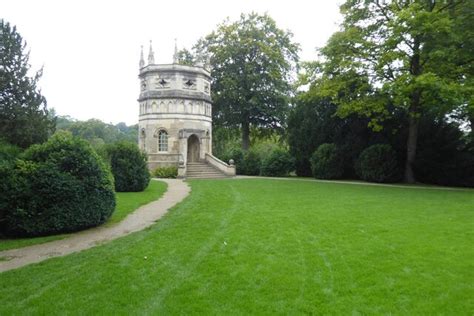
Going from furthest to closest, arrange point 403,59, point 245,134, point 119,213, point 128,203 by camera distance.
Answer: point 245,134 → point 403,59 → point 128,203 → point 119,213

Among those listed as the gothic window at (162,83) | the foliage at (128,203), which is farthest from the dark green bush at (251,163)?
the foliage at (128,203)

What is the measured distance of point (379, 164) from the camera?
908 inches

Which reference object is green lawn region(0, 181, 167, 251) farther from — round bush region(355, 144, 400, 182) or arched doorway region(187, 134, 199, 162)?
arched doorway region(187, 134, 199, 162)

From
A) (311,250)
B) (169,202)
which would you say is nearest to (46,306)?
(311,250)

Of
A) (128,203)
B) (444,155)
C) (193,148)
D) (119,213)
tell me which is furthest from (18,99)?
(444,155)

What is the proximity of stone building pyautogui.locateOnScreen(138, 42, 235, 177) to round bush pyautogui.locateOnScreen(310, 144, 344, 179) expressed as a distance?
274 inches

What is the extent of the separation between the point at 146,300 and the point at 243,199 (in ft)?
31.5

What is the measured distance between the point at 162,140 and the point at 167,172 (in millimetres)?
3411

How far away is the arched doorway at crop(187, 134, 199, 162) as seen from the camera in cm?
3109

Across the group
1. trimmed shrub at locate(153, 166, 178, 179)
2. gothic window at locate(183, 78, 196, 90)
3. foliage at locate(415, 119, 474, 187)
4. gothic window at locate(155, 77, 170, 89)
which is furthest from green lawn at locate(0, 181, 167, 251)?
foliage at locate(415, 119, 474, 187)

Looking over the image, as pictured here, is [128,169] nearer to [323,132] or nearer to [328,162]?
[328,162]

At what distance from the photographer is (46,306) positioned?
4.70m

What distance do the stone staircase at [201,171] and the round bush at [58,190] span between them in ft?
56.0

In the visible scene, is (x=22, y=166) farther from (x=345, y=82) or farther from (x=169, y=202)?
(x=345, y=82)
